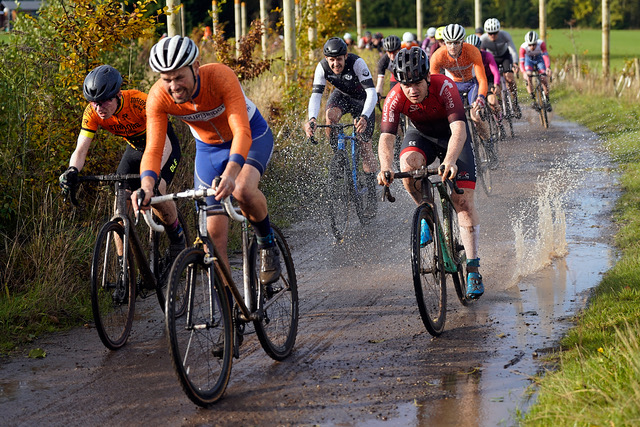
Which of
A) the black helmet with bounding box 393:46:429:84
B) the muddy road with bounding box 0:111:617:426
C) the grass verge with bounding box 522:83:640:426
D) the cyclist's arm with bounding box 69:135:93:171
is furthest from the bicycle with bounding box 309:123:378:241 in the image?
the cyclist's arm with bounding box 69:135:93:171

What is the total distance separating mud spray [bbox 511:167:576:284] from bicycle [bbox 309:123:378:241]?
1.83 metres

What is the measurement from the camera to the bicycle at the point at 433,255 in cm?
586

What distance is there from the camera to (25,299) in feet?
22.4

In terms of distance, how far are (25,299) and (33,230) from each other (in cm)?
100

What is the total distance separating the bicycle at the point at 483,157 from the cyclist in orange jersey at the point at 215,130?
6392 millimetres

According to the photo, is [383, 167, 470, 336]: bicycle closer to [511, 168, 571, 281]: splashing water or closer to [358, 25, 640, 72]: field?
[511, 168, 571, 281]: splashing water

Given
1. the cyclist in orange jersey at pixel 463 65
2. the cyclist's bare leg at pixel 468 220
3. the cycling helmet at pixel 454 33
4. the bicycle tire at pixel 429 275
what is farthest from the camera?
the cycling helmet at pixel 454 33

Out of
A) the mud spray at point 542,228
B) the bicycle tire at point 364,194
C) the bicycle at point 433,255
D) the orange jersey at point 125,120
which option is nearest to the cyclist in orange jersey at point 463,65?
the mud spray at point 542,228

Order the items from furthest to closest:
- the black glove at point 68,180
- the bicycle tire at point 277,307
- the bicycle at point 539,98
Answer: the bicycle at point 539,98
the black glove at point 68,180
the bicycle tire at point 277,307

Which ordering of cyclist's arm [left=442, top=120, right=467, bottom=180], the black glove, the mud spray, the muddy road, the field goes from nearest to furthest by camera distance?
the muddy road < the black glove < cyclist's arm [left=442, top=120, right=467, bottom=180] < the mud spray < the field

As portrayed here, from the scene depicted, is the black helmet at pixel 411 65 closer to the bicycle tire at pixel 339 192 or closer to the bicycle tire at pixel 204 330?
the bicycle tire at pixel 204 330

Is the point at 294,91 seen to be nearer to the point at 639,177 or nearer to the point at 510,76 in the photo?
the point at 510,76

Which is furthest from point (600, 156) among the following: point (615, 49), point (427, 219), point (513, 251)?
point (615, 49)

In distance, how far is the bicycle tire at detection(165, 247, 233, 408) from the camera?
479 centimetres
